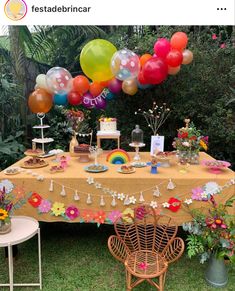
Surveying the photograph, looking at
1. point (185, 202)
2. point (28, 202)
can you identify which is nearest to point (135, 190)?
point (185, 202)

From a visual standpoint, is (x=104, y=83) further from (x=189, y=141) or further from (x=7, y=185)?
(x=7, y=185)

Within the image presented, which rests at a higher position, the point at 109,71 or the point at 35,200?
the point at 109,71

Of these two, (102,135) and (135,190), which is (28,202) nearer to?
(135,190)

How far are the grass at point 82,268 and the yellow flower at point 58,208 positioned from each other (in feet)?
1.71

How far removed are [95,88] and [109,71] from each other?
1.24 feet

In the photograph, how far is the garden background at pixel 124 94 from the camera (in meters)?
4.42

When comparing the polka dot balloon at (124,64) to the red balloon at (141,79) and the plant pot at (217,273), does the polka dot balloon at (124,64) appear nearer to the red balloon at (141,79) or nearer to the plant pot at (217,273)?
the red balloon at (141,79)

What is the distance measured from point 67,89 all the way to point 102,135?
82 cm

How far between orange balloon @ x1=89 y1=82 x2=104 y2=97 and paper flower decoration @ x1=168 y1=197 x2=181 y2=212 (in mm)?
1975

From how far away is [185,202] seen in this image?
238 centimetres

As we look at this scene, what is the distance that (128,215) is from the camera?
7.75 ft

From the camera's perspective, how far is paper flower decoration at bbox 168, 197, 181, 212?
238 centimetres
